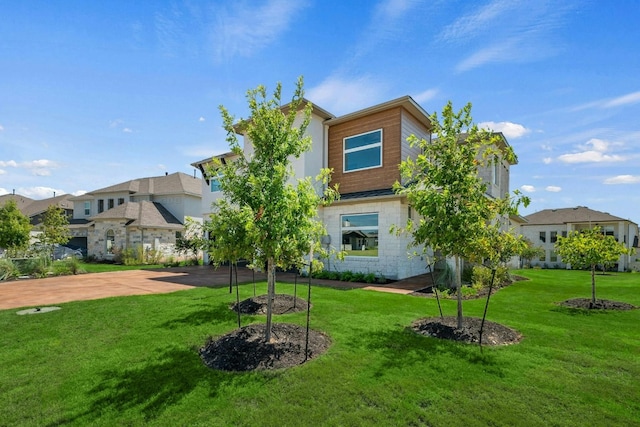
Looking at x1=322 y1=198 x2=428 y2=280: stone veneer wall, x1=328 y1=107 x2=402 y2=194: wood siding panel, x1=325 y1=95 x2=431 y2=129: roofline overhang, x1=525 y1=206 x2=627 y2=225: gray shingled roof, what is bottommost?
x1=322 y1=198 x2=428 y2=280: stone veneer wall

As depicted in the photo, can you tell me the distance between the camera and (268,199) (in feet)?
15.7

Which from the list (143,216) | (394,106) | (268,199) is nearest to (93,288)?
(268,199)

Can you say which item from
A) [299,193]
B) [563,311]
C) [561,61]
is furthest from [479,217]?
[561,61]

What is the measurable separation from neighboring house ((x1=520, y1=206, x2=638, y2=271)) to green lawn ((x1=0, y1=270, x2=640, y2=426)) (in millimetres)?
24899

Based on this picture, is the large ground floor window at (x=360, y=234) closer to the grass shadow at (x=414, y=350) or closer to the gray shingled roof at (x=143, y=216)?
the grass shadow at (x=414, y=350)

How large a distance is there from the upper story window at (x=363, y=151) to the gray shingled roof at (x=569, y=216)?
25650 millimetres

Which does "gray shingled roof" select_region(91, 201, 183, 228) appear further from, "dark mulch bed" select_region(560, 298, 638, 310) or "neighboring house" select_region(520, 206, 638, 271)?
"neighboring house" select_region(520, 206, 638, 271)

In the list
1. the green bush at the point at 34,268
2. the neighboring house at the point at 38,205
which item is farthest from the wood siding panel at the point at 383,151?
the neighboring house at the point at 38,205

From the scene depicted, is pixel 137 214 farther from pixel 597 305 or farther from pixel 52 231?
pixel 597 305

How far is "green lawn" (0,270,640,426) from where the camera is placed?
3.17m

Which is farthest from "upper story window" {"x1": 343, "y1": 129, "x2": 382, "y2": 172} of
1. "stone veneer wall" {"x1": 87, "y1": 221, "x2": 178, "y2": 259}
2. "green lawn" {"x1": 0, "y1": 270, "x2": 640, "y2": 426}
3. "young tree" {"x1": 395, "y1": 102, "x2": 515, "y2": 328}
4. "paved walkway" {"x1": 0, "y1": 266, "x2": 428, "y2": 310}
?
"stone veneer wall" {"x1": 87, "y1": 221, "x2": 178, "y2": 259}

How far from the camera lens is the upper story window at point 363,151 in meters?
14.1

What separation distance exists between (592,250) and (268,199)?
360 inches

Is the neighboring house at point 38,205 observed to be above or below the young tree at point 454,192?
above
